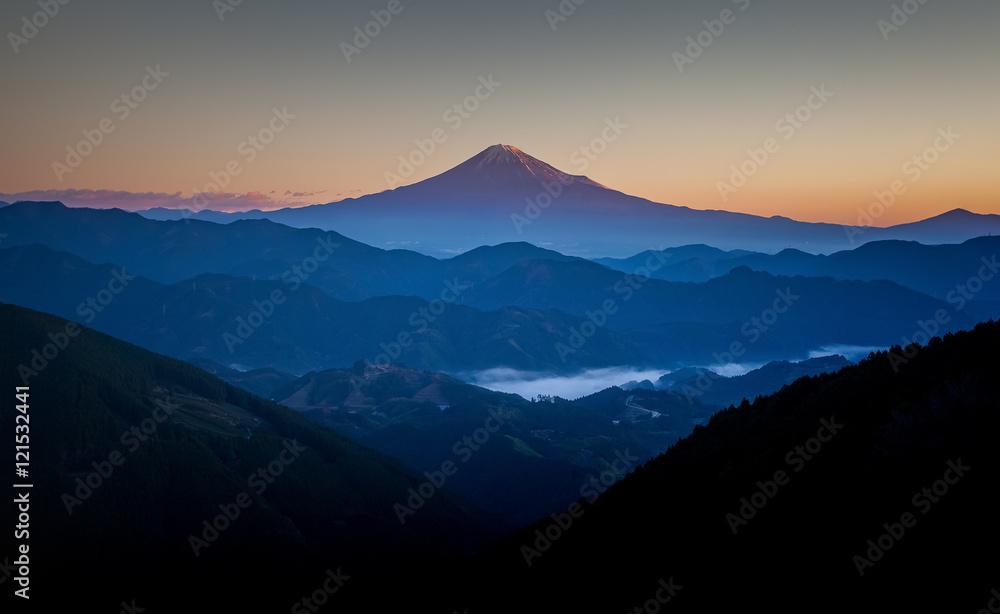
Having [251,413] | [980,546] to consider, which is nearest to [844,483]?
[980,546]

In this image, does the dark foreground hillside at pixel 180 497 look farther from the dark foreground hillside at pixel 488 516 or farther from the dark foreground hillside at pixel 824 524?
the dark foreground hillside at pixel 824 524

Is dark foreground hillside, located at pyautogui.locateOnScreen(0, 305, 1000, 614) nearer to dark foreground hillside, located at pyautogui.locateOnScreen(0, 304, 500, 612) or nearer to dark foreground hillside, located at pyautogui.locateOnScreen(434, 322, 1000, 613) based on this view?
dark foreground hillside, located at pyautogui.locateOnScreen(434, 322, 1000, 613)

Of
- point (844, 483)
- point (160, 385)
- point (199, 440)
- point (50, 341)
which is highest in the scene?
point (50, 341)

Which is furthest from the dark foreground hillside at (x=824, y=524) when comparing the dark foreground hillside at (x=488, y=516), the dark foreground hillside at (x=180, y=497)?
the dark foreground hillside at (x=180, y=497)

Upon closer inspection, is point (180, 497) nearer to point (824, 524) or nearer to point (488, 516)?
point (488, 516)

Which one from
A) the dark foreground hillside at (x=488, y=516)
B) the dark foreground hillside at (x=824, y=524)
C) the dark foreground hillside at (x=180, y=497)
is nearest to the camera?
the dark foreground hillside at (x=824, y=524)

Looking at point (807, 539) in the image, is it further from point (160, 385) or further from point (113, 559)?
point (160, 385)

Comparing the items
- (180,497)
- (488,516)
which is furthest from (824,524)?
(488,516)

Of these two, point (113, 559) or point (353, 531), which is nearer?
point (113, 559)

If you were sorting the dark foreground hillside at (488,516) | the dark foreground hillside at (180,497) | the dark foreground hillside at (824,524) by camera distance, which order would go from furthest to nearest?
the dark foreground hillside at (180,497) < the dark foreground hillside at (488,516) < the dark foreground hillside at (824,524)
